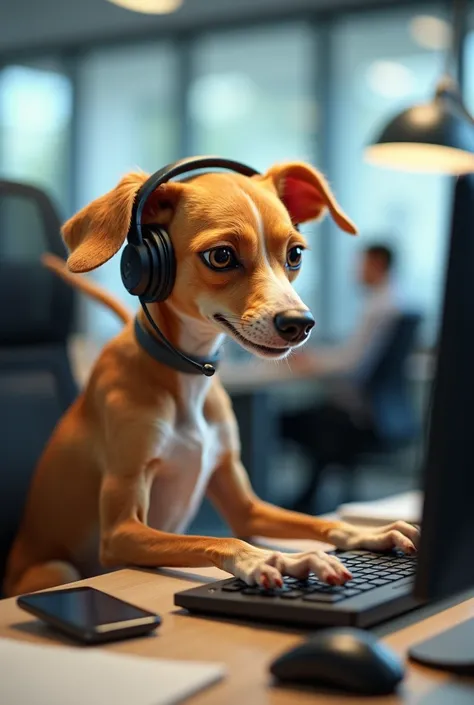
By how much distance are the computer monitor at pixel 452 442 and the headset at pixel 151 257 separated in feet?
1.64

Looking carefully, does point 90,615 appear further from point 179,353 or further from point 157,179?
point 157,179

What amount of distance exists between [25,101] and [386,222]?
3174 mm

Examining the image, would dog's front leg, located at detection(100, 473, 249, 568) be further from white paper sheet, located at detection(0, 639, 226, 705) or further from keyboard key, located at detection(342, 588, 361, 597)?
white paper sheet, located at detection(0, 639, 226, 705)

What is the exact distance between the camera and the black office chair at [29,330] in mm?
1626

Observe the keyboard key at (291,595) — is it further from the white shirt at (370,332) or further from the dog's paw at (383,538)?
the white shirt at (370,332)

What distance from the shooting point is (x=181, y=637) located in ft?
2.66

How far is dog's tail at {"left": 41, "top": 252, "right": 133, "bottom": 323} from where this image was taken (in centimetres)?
153

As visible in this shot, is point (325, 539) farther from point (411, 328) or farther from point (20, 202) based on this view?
point (411, 328)

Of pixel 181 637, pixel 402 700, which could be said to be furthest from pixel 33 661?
pixel 402 700

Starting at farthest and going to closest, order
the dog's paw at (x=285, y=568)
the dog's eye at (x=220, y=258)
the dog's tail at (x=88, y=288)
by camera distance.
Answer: the dog's tail at (x=88, y=288) → the dog's eye at (x=220, y=258) → the dog's paw at (x=285, y=568)

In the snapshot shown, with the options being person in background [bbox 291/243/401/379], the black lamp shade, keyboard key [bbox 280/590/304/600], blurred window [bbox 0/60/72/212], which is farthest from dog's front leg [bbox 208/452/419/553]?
blurred window [bbox 0/60/72/212]

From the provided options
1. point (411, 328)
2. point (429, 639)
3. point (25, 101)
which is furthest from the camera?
point (25, 101)

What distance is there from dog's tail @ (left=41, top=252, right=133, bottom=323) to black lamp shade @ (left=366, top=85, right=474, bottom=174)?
2.49ft

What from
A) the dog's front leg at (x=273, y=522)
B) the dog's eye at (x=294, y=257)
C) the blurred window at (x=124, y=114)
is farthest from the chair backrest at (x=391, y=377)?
the dog's eye at (x=294, y=257)
